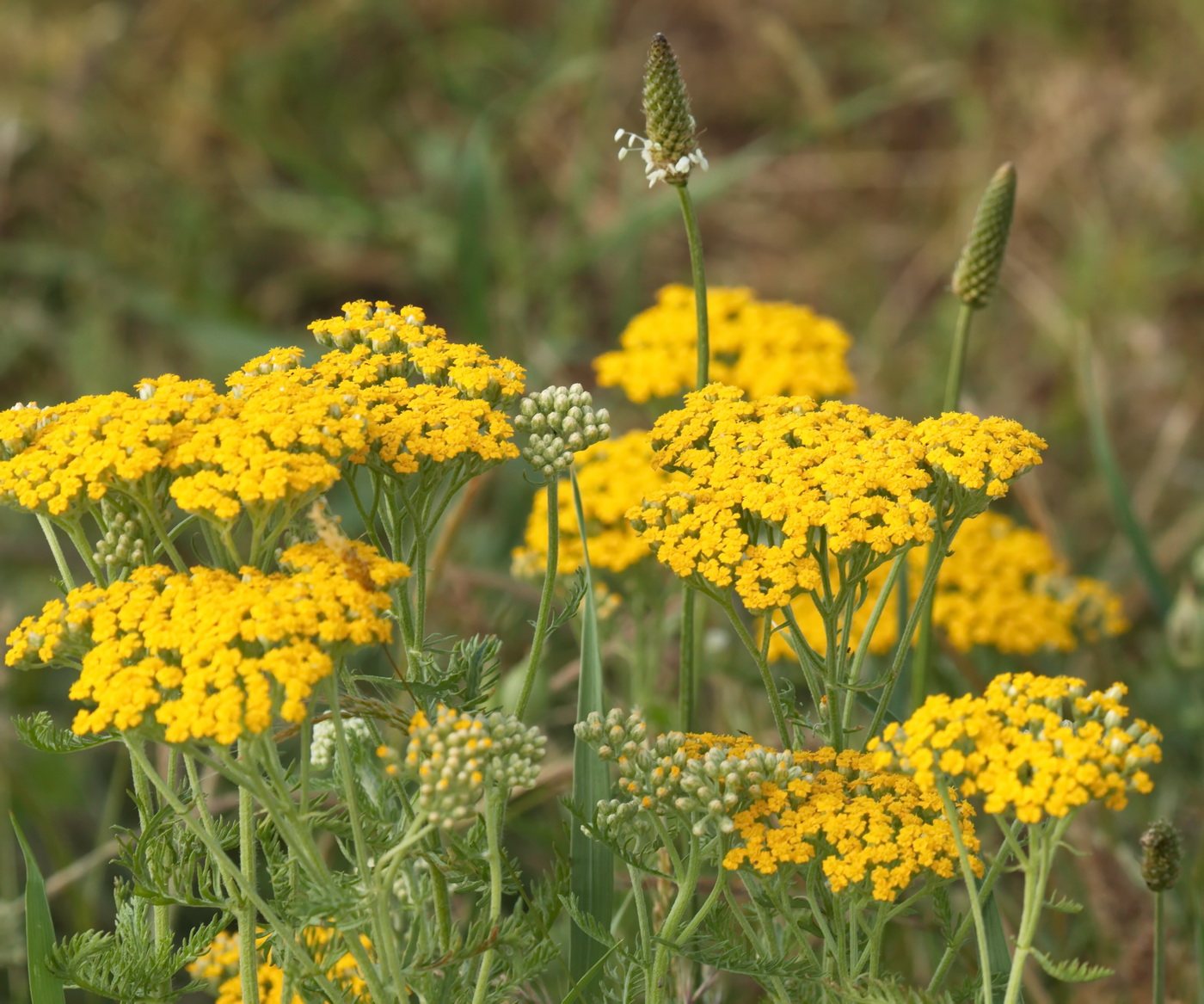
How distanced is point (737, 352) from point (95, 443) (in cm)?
225

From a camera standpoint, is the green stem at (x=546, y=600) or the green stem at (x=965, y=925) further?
the green stem at (x=546, y=600)

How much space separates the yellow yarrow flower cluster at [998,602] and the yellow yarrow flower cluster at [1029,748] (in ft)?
5.70

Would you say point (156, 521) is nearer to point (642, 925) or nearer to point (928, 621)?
point (642, 925)

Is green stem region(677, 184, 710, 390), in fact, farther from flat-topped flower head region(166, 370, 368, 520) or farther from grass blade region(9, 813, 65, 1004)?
grass blade region(9, 813, 65, 1004)

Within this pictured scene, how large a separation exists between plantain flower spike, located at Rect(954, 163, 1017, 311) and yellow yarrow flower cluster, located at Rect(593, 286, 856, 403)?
2.19 ft

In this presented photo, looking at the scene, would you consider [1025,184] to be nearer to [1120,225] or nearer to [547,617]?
[1120,225]

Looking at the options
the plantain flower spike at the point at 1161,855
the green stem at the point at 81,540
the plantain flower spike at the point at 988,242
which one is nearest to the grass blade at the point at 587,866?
the green stem at the point at 81,540

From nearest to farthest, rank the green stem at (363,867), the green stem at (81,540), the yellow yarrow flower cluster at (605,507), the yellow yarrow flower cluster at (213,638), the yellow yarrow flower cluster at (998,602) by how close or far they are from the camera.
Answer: the yellow yarrow flower cluster at (213,638) < the green stem at (363,867) < the green stem at (81,540) < the yellow yarrow flower cluster at (605,507) < the yellow yarrow flower cluster at (998,602)

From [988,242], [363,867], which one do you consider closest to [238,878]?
[363,867]

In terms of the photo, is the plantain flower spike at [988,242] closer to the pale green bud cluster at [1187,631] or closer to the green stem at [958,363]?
the green stem at [958,363]

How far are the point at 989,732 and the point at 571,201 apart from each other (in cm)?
532

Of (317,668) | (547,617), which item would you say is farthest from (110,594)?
(547,617)

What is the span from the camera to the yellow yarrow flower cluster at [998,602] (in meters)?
4.08

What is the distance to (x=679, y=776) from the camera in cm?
226
